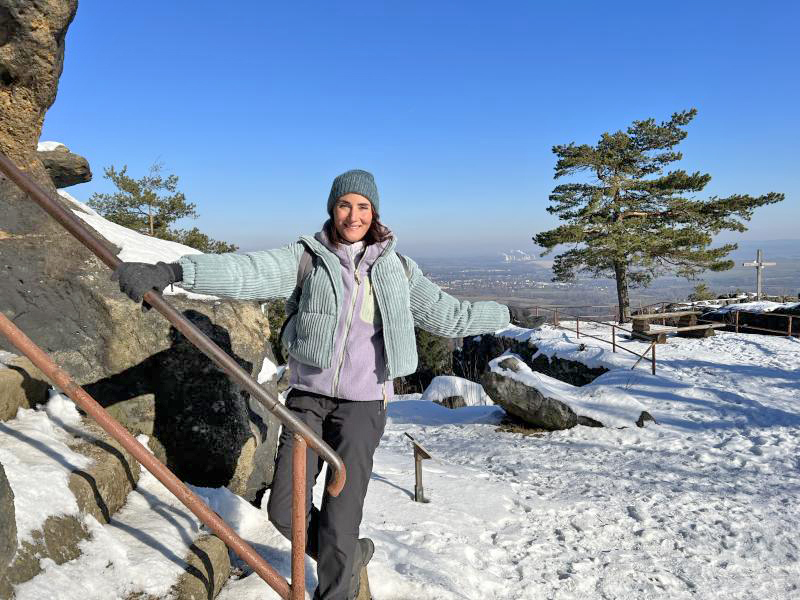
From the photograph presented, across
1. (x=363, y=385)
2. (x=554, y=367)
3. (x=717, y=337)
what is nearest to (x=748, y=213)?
(x=717, y=337)

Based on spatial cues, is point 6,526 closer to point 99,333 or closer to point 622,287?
point 99,333

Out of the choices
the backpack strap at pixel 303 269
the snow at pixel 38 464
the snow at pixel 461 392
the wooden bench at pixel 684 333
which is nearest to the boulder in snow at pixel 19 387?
the snow at pixel 38 464

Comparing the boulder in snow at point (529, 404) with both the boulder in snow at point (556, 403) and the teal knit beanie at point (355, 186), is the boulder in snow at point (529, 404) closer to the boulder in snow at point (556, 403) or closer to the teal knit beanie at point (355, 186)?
the boulder in snow at point (556, 403)

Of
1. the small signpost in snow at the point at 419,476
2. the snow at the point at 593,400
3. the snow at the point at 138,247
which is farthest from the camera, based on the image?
the snow at the point at 593,400

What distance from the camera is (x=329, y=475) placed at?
2225 millimetres

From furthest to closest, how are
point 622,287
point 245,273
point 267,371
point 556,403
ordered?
point 622,287
point 556,403
point 267,371
point 245,273

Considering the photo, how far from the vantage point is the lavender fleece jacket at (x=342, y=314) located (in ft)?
7.58

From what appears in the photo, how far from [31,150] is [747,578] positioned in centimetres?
604

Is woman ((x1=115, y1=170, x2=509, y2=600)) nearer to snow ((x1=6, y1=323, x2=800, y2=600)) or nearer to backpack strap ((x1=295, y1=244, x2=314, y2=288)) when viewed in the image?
backpack strap ((x1=295, y1=244, x2=314, y2=288))

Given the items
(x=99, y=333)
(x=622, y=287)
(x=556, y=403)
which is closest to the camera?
(x=99, y=333)

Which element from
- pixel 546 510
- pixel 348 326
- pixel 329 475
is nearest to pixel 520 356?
pixel 546 510

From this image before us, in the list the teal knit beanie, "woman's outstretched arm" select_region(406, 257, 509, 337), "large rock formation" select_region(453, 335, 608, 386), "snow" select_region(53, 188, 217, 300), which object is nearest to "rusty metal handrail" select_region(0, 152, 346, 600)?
"woman's outstretched arm" select_region(406, 257, 509, 337)

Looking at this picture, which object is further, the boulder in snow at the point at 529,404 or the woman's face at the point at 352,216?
the boulder in snow at the point at 529,404

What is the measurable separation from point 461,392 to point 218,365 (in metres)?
11.1
